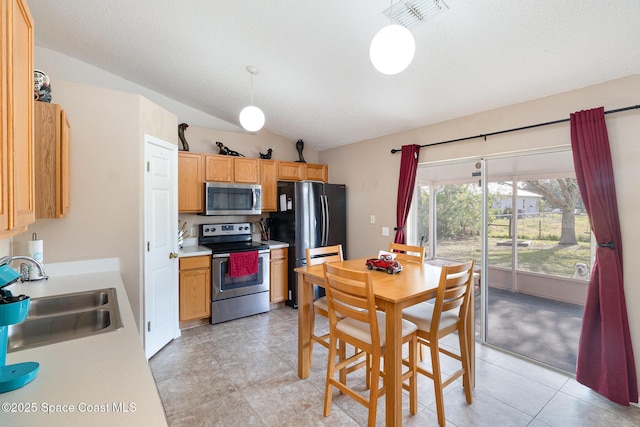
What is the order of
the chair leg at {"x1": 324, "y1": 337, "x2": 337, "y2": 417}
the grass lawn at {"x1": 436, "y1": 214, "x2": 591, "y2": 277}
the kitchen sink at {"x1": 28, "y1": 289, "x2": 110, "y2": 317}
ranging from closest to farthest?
the kitchen sink at {"x1": 28, "y1": 289, "x2": 110, "y2": 317} < the chair leg at {"x1": 324, "y1": 337, "x2": 337, "y2": 417} < the grass lawn at {"x1": 436, "y1": 214, "x2": 591, "y2": 277}

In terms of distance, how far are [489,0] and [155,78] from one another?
11.3ft

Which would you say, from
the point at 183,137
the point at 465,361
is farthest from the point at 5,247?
the point at 465,361

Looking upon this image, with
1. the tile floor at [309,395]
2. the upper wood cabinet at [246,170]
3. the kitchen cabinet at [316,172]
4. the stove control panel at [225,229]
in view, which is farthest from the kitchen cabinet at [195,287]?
the kitchen cabinet at [316,172]

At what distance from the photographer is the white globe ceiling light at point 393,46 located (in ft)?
5.10

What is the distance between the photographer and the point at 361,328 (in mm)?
1983

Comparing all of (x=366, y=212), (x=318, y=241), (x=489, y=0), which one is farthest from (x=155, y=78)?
(x=489, y=0)

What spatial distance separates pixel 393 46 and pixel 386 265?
5.21ft

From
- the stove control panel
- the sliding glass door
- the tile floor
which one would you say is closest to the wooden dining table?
the tile floor

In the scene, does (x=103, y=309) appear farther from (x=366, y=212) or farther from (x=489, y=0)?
(x=366, y=212)

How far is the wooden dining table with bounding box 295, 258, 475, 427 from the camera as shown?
1.75 m

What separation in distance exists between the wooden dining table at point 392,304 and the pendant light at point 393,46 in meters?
1.34

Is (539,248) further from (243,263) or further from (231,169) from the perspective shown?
(231,169)

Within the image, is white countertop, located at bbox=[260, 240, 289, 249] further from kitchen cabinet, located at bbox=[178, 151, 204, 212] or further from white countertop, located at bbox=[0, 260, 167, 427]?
white countertop, located at bbox=[0, 260, 167, 427]

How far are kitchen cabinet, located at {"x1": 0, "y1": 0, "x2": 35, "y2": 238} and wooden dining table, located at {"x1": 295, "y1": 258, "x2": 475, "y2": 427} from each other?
5.41 feet
